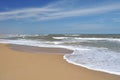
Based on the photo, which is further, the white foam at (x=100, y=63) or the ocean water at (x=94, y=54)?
the ocean water at (x=94, y=54)

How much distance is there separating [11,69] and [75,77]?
75.8 inches

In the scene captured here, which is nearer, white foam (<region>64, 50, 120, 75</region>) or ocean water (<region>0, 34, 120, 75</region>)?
white foam (<region>64, 50, 120, 75</region>)

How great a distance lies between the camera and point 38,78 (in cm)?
476

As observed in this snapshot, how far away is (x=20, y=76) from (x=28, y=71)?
54cm

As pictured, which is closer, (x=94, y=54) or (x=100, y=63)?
(x=100, y=63)

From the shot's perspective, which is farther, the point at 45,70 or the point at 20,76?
the point at 45,70

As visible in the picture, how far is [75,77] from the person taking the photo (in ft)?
16.2

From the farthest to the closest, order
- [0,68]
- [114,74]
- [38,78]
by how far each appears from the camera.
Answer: [0,68], [114,74], [38,78]

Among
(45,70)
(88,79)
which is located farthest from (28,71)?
(88,79)

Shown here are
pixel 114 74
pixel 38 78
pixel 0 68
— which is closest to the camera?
pixel 38 78

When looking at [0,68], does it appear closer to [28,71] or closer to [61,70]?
[28,71]

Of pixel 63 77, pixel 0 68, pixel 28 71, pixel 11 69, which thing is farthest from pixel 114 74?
pixel 0 68

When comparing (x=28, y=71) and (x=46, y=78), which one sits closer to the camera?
(x=46, y=78)

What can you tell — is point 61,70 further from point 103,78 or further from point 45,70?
point 103,78
